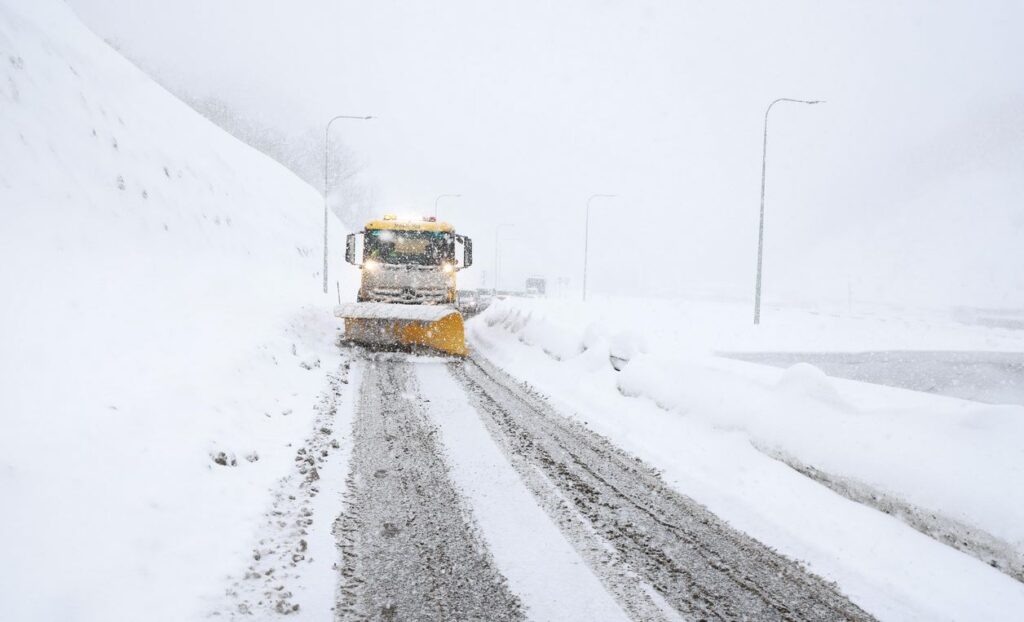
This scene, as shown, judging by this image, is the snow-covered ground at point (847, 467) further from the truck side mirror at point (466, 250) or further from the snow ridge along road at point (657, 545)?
the truck side mirror at point (466, 250)

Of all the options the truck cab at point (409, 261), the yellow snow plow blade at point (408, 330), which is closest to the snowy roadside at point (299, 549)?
the yellow snow plow blade at point (408, 330)

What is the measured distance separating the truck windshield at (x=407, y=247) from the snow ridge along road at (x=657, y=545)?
8.90 meters

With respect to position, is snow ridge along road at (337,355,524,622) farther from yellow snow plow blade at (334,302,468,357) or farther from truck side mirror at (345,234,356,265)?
truck side mirror at (345,234,356,265)

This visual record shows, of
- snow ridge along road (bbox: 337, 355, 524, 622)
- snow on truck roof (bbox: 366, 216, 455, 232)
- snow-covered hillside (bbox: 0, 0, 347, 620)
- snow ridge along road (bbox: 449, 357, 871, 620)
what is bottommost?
snow ridge along road (bbox: 449, 357, 871, 620)

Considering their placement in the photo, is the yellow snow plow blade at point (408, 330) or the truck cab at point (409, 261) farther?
the truck cab at point (409, 261)

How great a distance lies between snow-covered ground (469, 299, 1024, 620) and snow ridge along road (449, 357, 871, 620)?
0.23 meters

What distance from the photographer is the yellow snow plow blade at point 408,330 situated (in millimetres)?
13078

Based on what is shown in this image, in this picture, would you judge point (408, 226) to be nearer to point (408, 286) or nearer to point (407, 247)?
point (407, 247)

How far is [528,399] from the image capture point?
9086mm

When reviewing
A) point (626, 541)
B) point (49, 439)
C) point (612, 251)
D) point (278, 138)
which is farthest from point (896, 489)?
point (612, 251)

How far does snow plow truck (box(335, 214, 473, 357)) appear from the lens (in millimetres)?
13164

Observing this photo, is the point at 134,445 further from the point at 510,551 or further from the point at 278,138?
the point at 278,138

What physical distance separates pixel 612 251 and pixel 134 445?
163754 mm

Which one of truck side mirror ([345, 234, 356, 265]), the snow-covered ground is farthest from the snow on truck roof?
the snow-covered ground
